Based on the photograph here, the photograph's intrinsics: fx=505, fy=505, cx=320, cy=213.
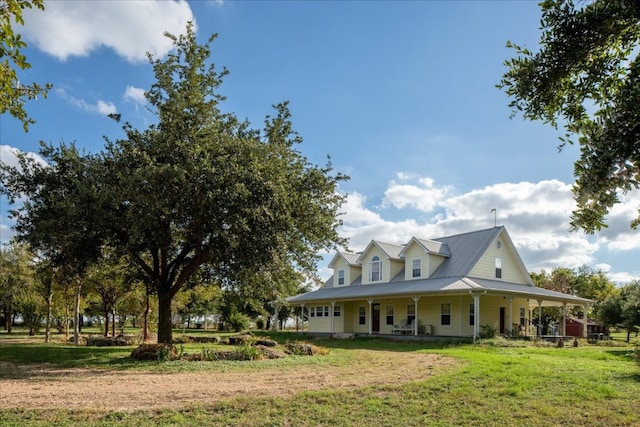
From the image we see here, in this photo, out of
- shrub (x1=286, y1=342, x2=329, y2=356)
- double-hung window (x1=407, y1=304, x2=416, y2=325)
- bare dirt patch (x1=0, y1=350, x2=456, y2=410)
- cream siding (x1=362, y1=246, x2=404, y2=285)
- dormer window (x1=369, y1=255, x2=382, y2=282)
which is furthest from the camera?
dormer window (x1=369, y1=255, x2=382, y2=282)

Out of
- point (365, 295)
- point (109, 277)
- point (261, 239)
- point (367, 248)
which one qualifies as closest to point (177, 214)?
point (261, 239)

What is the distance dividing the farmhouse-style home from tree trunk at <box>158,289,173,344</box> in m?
13.2

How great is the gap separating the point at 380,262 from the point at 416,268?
313 cm

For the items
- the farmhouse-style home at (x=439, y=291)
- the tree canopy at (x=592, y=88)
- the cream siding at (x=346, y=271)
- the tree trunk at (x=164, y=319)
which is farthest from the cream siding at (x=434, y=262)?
the tree canopy at (x=592, y=88)

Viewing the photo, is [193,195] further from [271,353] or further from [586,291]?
[586,291]

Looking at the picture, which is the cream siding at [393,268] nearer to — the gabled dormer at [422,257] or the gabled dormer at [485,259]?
the gabled dormer at [422,257]

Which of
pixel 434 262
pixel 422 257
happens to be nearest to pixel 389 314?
pixel 422 257

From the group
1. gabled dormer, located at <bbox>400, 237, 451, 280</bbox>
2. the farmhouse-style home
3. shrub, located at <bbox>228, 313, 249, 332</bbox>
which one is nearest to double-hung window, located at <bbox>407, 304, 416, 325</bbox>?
the farmhouse-style home

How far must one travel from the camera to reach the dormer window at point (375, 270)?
3347cm

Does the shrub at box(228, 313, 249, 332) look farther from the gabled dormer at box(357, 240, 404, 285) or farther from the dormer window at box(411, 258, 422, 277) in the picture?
the dormer window at box(411, 258, 422, 277)

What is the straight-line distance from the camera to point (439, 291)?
25.1m

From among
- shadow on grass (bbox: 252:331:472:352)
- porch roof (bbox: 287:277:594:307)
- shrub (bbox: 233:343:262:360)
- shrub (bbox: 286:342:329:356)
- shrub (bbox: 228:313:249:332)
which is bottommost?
shrub (bbox: 228:313:249:332)

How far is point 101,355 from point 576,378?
14.7 meters

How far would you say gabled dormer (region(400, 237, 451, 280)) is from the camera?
30422mm
